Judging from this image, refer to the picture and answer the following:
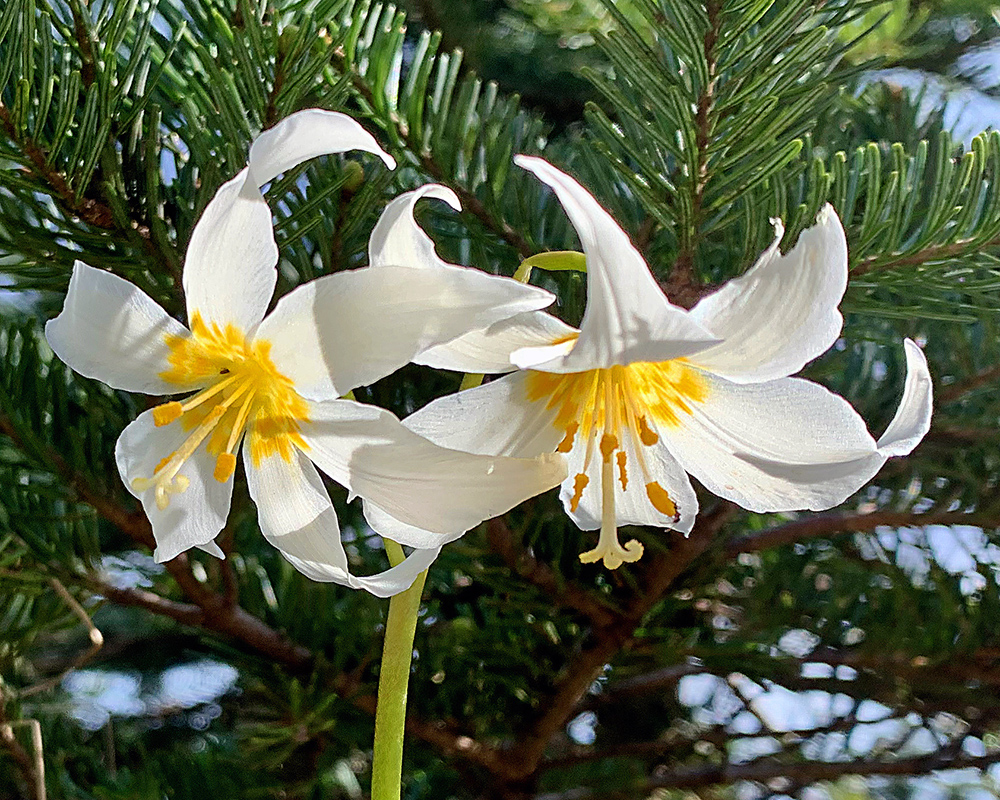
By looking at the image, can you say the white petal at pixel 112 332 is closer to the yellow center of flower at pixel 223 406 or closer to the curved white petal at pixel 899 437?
the yellow center of flower at pixel 223 406

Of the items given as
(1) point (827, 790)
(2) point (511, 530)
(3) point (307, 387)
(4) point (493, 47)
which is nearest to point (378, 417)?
(3) point (307, 387)

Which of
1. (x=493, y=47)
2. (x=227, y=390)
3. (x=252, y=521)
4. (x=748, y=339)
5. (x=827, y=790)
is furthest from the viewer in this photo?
(x=827, y=790)

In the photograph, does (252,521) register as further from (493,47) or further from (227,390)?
(493,47)

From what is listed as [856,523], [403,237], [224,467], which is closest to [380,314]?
[403,237]

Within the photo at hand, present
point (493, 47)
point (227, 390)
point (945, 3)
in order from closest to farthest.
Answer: point (227, 390), point (945, 3), point (493, 47)

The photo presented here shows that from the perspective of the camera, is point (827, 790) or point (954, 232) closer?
point (954, 232)

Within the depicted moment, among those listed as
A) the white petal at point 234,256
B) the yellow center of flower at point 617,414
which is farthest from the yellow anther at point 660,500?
the white petal at point 234,256

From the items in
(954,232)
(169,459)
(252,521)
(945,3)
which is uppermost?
(945,3)
